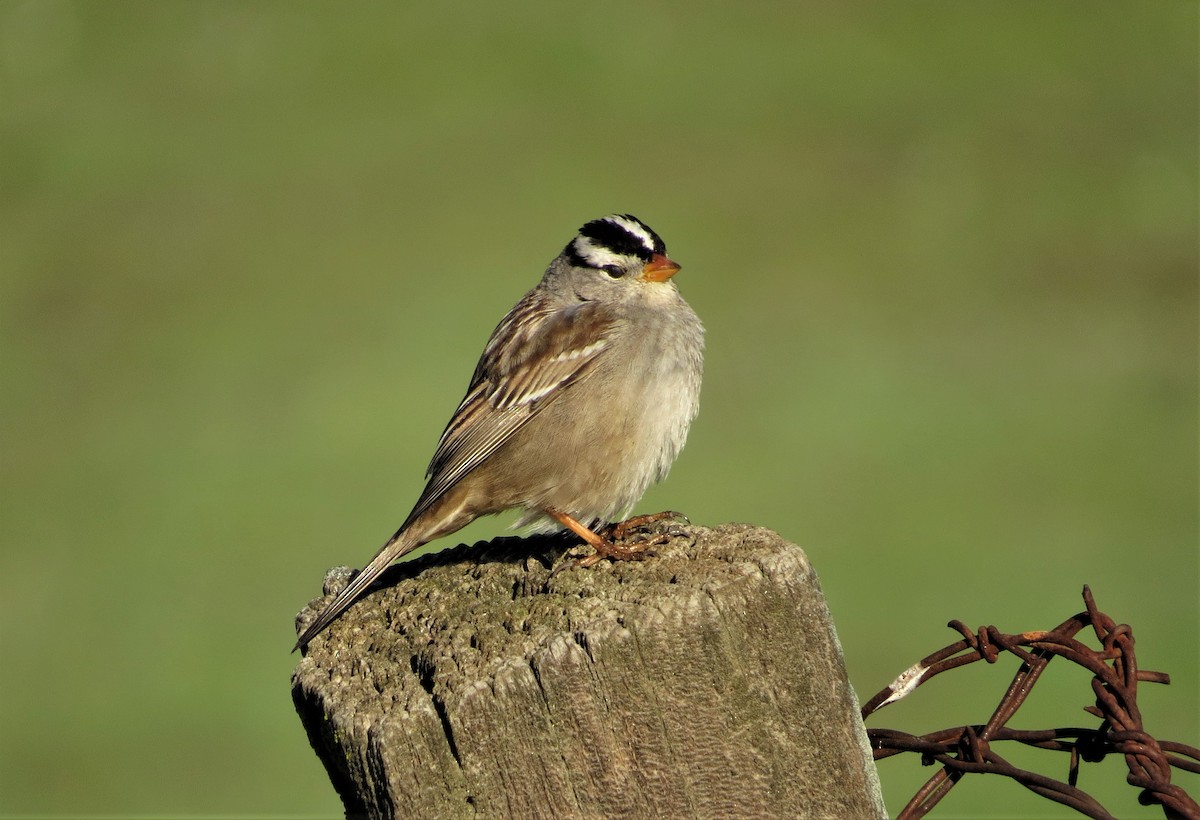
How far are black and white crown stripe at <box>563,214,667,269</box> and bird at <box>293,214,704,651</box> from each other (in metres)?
0.51

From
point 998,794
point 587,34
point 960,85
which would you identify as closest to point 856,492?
point 998,794

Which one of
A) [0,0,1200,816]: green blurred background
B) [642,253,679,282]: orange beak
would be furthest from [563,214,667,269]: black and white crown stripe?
[0,0,1200,816]: green blurred background

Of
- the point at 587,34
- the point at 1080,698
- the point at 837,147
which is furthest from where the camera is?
the point at 587,34

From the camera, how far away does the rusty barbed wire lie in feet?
11.8

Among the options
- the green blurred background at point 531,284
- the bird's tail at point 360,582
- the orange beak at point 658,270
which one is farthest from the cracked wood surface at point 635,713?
the green blurred background at point 531,284

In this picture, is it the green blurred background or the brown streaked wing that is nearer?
the brown streaked wing

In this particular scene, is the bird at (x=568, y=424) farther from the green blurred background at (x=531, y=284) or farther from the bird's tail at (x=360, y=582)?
the green blurred background at (x=531, y=284)

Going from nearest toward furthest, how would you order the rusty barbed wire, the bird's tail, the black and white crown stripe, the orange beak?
the rusty barbed wire
the bird's tail
the orange beak
the black and white crown stripe

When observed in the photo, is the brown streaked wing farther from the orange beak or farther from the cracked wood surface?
the cracked wood surface

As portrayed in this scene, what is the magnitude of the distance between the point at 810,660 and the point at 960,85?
21677mm

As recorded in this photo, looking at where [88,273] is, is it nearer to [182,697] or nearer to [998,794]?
[182,697]

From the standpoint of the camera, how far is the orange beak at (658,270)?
6902 millimetres

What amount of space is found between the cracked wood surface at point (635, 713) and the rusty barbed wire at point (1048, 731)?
1.23 ft

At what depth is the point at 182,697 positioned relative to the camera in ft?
41.9
